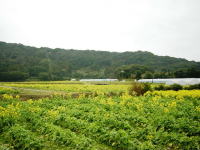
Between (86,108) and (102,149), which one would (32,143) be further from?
(86,108)

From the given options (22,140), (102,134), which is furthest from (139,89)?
(22,140)

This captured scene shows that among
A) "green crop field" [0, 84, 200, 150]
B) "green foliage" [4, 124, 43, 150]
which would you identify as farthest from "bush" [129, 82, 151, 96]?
"green foliage" [4, 124, 43, 150]

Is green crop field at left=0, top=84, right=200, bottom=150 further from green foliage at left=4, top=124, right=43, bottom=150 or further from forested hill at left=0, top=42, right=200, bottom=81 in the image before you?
forested hill at left=0, top=42, right=200, bottom=81

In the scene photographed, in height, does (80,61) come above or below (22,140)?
above

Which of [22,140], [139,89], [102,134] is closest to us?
[22,140]

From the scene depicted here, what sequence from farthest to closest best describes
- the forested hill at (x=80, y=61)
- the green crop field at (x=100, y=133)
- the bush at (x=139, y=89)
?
the forested hill at (x=80, y=61), the bush at (x=139, y=89), the green crop field at (x=100, y=133)

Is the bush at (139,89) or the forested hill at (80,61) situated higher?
the forested hill at (80,61)

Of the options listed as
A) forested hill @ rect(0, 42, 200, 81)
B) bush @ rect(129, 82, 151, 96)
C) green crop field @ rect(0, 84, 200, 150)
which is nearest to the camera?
green crop field @ rect(0, 84, 200, 150)

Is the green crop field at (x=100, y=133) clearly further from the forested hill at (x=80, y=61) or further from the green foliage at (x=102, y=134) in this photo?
the forested hill at (x=80, y=61)

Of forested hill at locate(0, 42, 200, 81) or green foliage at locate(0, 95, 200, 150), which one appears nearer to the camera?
green foliage at locate(0, 95, 200, 150)

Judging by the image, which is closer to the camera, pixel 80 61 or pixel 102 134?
pixel 102 134

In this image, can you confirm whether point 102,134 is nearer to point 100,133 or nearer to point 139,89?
point 100,133

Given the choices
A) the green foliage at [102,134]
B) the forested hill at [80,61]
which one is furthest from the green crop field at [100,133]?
the forested hill at [80,61]

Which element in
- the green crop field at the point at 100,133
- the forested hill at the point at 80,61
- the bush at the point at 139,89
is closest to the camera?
the green crop field at the point at 100,133
